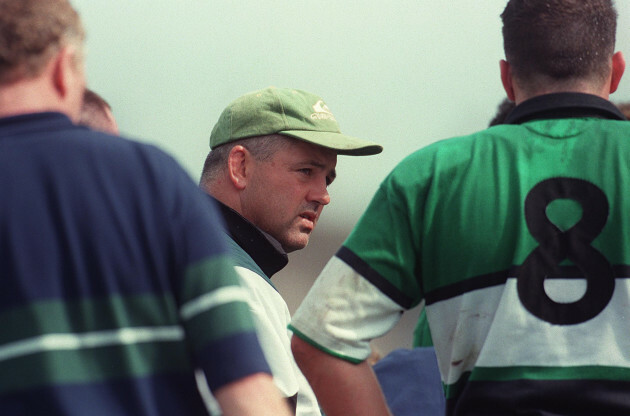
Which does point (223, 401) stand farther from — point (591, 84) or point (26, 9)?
point (591, 84)

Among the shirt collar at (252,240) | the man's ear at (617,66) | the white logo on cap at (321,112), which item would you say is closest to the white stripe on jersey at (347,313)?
the man's ear at (617,66)

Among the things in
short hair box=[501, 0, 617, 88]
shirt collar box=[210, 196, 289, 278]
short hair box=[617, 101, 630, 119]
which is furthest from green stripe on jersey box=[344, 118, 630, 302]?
short hair box=[617, 101, 630, 119]

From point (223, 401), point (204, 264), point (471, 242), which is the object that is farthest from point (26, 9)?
point (471, 242)

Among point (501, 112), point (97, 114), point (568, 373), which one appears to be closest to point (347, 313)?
point (568, 373)

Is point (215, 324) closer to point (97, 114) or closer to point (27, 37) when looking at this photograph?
point (27, 37)

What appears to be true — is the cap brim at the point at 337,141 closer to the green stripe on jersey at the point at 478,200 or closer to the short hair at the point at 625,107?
the short hair at the point at 625,107

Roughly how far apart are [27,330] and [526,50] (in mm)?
1207

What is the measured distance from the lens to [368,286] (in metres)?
2.06

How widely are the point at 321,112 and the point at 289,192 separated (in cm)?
33

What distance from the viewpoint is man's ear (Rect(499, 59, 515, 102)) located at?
7.41ft

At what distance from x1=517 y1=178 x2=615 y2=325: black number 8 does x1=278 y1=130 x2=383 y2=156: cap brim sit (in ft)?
4.88

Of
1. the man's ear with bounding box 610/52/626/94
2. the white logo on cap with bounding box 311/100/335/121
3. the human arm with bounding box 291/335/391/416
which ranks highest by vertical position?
the man's ear with bounding box 610/52/626/94

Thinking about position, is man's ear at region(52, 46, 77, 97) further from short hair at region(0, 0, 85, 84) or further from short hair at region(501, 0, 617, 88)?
short hair at region(501, 0, 617, 88)

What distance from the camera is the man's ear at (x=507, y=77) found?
2260mm
